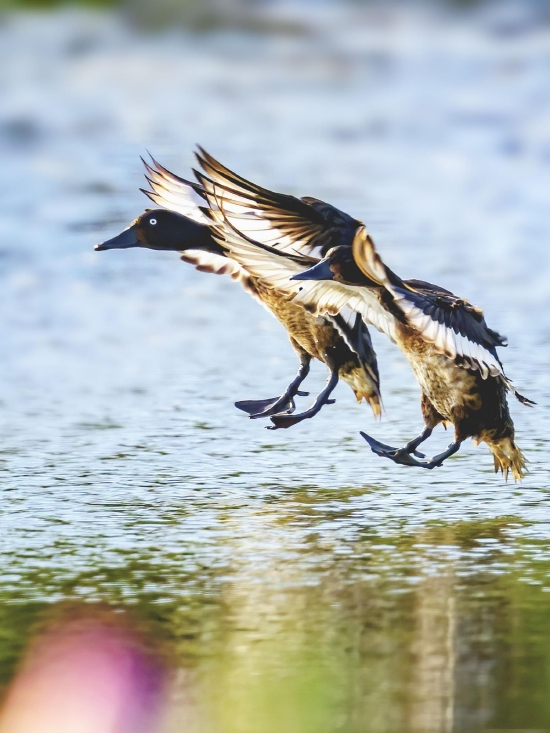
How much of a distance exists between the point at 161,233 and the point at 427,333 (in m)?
1.99

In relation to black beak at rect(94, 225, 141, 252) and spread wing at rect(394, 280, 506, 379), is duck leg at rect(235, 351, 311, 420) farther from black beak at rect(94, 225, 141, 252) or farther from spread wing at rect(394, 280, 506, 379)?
spread wing at rect(394, 280, 506, 379)

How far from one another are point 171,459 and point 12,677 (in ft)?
8.44

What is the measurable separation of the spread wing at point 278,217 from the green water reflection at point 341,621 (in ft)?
4.13

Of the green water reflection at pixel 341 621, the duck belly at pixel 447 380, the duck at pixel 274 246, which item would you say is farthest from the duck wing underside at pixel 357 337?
the green water reflection at pixel 341 621

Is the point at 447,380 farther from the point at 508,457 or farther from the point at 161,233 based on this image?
the point at 161,233

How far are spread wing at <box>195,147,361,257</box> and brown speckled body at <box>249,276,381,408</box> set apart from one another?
10.4 inches

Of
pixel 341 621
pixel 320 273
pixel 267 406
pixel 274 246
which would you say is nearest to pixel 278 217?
pixel 274 246

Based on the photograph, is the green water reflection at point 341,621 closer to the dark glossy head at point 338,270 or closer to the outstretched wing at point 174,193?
the dark glossy head at point 338,270

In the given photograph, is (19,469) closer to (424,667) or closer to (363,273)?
(363,273)

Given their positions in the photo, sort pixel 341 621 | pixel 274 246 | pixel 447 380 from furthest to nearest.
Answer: pixel 274 246
pixel 447 380
pixel 341 621

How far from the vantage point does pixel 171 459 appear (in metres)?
6.69

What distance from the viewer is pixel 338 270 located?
576 cm

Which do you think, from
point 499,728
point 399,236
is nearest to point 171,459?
point 499,728

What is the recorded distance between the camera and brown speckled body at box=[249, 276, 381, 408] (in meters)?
6.85
